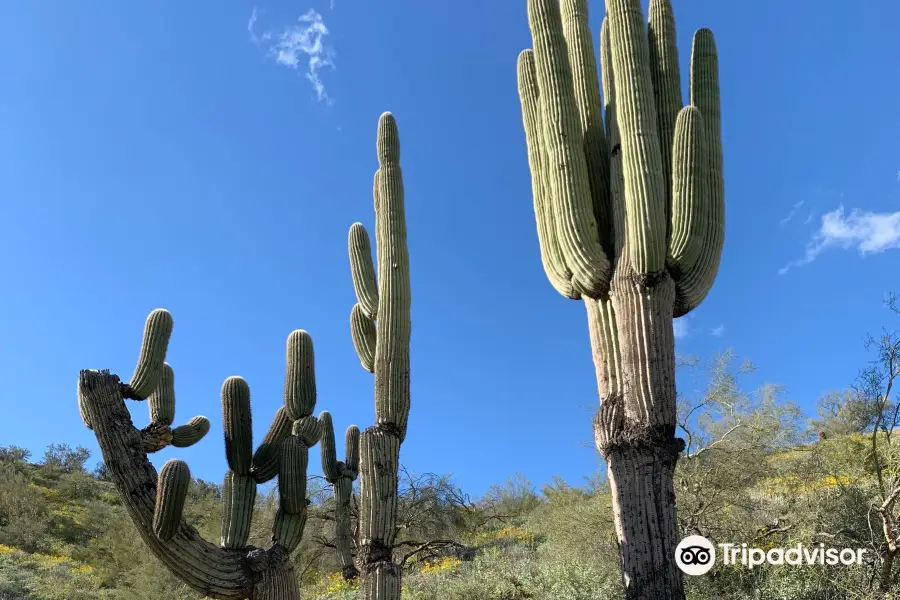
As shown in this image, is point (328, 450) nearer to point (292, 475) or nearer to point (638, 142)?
point (292, 475)

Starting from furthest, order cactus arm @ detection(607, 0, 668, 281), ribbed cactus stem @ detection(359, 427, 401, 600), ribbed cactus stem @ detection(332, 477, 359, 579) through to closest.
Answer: ribbed cactus stem @ detection(332, 477, 359, 579)
ribbed cactus stem @ detection(359, 427, 401, 600)
cactus arm @ detection(607, 0, 668, 281)

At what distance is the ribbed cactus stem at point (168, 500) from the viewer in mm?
5422

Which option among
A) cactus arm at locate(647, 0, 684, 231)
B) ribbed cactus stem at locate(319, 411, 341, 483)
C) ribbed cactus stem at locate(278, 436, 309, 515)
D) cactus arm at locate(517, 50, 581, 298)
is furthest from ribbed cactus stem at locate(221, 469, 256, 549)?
cactus arm at locate(647, 0, 684, 231)

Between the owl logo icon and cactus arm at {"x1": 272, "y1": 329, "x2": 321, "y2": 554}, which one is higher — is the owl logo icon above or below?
below

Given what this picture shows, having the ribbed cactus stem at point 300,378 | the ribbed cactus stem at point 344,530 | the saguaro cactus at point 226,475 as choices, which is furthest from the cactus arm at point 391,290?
the ribbed cactus stem at point 344,530

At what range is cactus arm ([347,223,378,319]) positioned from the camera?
22.9 ft

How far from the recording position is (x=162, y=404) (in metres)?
6.60

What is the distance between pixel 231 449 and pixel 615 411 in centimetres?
361

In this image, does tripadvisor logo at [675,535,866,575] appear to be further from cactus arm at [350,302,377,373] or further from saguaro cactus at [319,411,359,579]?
saguaro cactus at [319,411,359,579]

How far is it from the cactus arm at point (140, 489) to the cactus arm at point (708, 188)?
15.3ft

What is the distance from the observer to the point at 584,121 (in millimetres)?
6125

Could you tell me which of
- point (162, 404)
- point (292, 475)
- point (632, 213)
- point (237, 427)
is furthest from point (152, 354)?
point (632, 213)

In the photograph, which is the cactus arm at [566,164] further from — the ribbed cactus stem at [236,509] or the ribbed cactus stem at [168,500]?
the ribbed cactus stem at [168,500]

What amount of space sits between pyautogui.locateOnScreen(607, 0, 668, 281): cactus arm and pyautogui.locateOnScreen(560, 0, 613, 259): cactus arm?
15.3 inches
